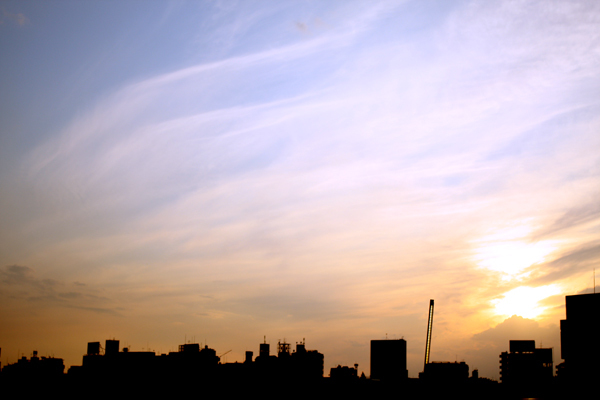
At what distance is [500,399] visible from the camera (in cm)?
19850

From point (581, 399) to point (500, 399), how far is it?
27175mm

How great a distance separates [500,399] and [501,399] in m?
1.87

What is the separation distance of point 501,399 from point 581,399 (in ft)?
90.2

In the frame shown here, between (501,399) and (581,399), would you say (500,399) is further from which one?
(581,399)

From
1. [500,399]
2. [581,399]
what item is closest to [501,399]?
[500,399]

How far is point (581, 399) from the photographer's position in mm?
198250

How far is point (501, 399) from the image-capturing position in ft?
646
